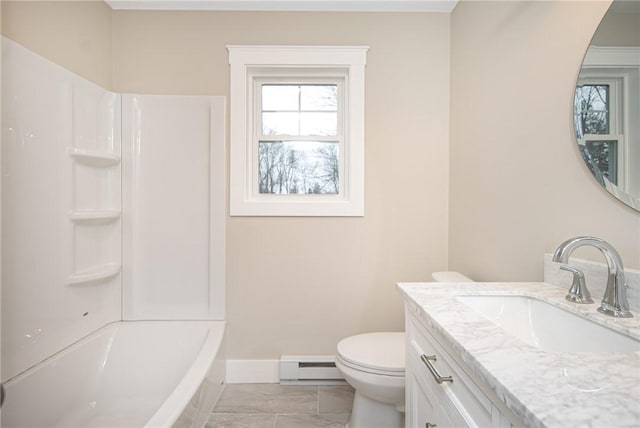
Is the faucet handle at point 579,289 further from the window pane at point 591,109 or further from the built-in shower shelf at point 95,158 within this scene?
the built-in shower shelf at point 95,158

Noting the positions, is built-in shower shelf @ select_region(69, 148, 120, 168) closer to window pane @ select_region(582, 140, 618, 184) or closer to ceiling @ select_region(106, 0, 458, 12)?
ceiling @ select_region(106, 0, 458, 12)

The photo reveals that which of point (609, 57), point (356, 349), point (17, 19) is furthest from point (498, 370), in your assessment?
point (17, 19)

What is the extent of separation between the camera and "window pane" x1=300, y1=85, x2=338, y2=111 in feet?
7.34

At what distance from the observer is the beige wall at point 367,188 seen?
82.6 inches

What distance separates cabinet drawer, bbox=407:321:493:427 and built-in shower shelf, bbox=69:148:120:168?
1.81 meters

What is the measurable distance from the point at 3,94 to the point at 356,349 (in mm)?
1858

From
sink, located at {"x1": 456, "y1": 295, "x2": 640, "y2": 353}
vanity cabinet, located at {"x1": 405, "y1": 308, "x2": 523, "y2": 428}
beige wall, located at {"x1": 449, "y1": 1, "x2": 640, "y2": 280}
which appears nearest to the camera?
vanity cabinet, located at {"x1": 405, "y1": 308, "x2": 523, "y2": 428}

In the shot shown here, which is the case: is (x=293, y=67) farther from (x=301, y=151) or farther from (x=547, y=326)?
(x=547, y=326)

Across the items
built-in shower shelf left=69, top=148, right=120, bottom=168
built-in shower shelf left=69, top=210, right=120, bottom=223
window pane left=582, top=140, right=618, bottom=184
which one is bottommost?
built-in shower shelf left=69, top=210, right=120, bottom=223

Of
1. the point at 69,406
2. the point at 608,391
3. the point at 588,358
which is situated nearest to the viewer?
the point at 608,391

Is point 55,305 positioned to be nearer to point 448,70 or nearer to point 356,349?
point 356,349

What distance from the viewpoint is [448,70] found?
2.12 meters

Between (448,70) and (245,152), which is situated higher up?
(448,70)

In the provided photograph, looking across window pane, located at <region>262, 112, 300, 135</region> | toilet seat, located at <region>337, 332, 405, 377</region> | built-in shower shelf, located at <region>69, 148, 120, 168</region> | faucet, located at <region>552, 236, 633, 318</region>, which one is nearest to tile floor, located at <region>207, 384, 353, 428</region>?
toilet seat, located at <region>337, 332, 405, 377</region>
